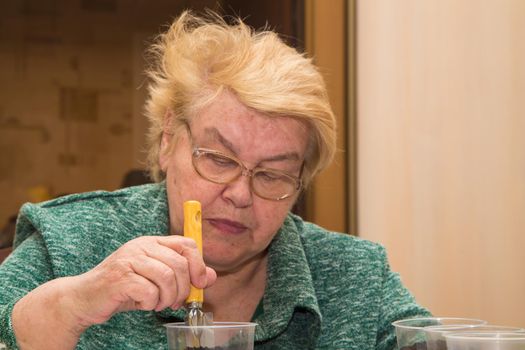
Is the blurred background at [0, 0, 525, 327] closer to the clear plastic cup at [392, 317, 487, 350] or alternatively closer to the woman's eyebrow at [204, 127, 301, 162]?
the woman's eyebrow at [204, 127, 301, 162]

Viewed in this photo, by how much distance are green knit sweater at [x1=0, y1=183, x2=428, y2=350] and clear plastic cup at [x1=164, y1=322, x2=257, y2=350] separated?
48 centimetres

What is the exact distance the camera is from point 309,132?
1.67 m

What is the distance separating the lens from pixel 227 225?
1561mm

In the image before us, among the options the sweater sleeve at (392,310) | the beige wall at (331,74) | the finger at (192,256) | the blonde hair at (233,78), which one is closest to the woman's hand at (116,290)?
the finger at (192,256)

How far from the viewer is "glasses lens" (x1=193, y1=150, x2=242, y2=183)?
1.56 m

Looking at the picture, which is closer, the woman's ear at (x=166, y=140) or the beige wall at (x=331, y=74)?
the woman's ear at (x=166, y=140)

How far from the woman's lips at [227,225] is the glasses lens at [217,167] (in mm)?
74

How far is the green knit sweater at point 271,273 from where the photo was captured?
4.89 feet

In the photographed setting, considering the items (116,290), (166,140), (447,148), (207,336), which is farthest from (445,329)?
(447,148)

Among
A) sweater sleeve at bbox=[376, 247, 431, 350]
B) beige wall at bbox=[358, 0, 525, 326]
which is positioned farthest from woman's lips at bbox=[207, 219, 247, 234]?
beige wall at bbox=[358, 0, 525, 326]

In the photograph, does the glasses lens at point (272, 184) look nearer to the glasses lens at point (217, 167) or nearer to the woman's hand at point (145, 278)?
the glasses lens at point (217, 167)

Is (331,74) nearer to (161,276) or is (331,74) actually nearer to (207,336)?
(161,276)

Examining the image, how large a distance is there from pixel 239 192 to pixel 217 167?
0.07 metres

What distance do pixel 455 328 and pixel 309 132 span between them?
68 centimetres
